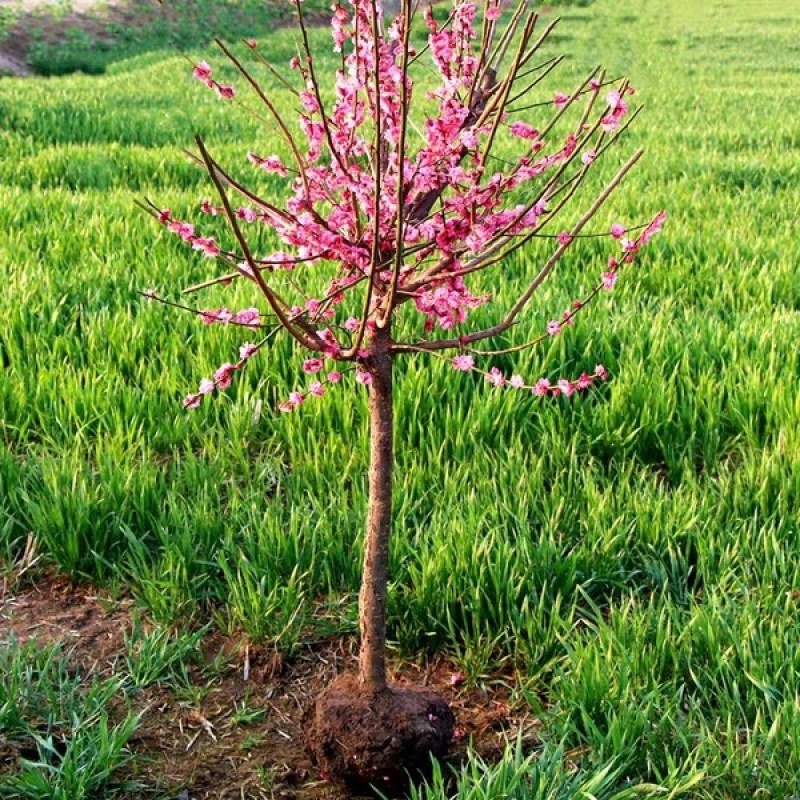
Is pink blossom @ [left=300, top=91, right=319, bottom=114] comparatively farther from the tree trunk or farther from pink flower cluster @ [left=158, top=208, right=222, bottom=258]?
the tree trunk

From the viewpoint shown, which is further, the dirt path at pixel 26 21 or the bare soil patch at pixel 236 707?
the dirt path at pixel 26 21

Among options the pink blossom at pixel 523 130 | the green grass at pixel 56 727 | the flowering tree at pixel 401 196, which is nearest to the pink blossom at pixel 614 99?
the flowering tree at pixel 401 196

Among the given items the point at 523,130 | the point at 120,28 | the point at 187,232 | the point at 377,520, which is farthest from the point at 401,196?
the point at 120,28

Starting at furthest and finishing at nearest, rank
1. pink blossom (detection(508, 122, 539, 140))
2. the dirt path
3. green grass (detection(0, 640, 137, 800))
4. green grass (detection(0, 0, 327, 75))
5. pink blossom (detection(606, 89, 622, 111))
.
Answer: green grass (detection(0, 0, 327, 75)), the dirt path, green grass (detection(0, 640, 137, 800)), pink blossom (detection(508, 122, 539, 140)), pink blossom (detection(606, 89, 622, 111))

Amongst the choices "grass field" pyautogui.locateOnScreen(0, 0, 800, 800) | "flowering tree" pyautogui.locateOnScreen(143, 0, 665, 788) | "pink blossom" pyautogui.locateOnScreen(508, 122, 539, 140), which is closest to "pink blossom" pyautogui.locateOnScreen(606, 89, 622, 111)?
"flowering tree" pyautogui.locateOnScreen(143, 0, 665, 788)

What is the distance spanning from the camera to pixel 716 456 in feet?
9.83

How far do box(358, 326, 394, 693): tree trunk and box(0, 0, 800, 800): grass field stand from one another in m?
0.29

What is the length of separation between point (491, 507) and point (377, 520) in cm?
68

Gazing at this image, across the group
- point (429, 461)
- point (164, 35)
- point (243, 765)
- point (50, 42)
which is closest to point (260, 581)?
point (243, 765)

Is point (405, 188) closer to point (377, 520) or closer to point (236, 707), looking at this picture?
point (377, 520)

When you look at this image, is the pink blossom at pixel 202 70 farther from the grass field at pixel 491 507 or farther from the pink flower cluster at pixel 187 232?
the grass field at pixel 491 507

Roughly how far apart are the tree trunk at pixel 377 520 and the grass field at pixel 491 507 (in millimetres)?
292

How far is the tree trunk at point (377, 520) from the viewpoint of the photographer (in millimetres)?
1828

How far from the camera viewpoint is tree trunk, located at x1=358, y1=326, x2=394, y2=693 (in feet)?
6.00
